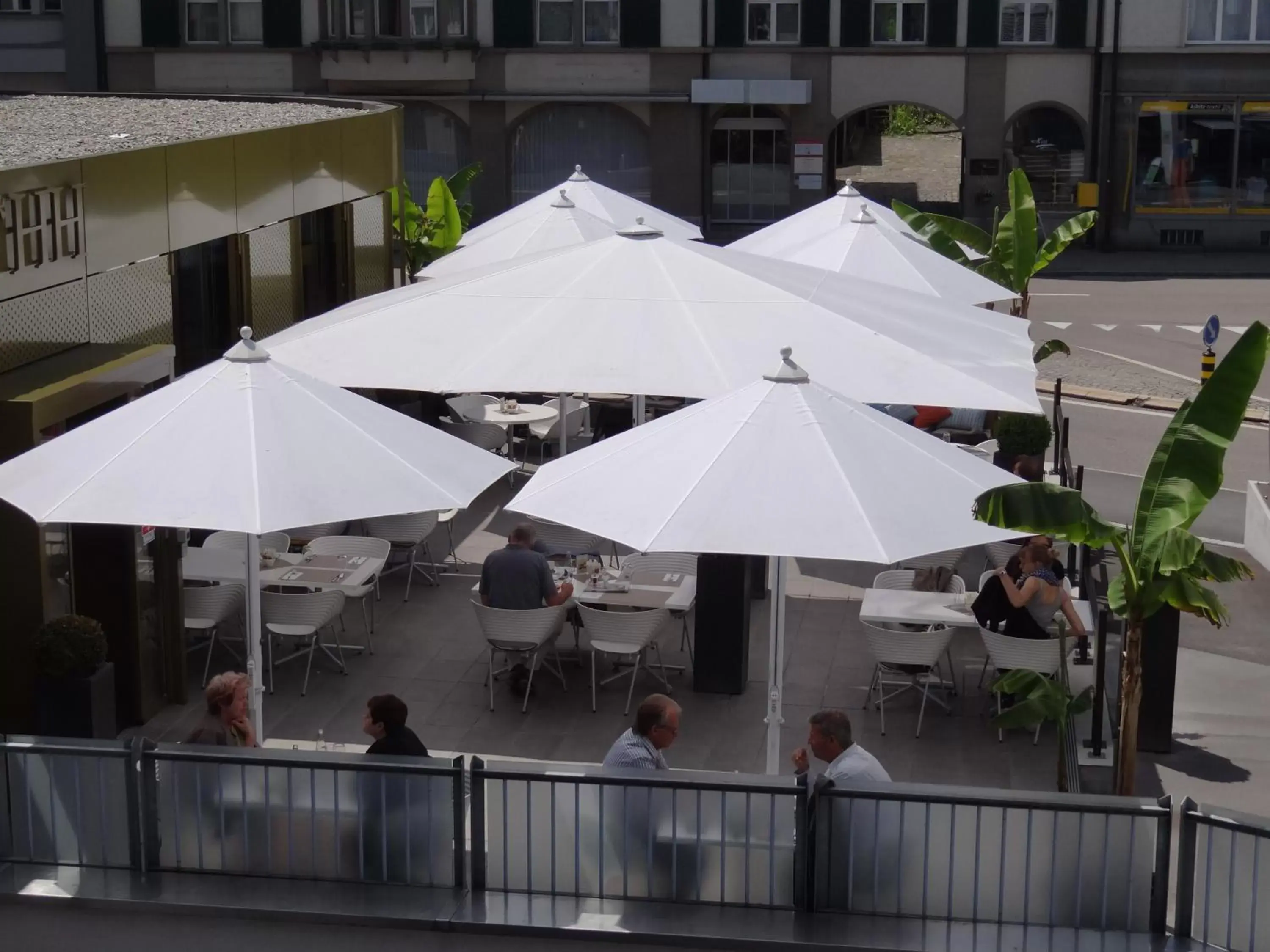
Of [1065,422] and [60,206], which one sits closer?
[60,206]

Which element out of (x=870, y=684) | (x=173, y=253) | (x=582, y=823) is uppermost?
(x=173, y=253)

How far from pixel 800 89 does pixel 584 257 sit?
28.2 metres

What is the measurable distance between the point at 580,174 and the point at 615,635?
41.5ft

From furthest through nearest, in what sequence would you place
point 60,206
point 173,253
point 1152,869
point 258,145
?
point 258,145
point 173,253
point 60,206
point 1152,869

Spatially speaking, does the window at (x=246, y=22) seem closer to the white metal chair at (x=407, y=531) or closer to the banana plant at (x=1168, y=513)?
the white metal chair at (x=407, y=531)

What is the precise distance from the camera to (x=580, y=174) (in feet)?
77.2

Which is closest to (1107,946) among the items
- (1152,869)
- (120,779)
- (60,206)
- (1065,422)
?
(1152,869)

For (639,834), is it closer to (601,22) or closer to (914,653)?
(914,653)

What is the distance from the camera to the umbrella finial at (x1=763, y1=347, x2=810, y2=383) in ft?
31.5

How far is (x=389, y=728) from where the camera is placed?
346 inches

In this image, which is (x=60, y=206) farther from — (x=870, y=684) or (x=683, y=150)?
(x=683, y=150)

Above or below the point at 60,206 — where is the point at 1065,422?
below

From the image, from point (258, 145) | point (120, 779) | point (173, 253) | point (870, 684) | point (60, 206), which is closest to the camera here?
point (120, 779)

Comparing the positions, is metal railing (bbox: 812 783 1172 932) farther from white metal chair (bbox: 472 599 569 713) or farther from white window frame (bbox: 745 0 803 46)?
white window frame (bbox: 745 0 803 46)
